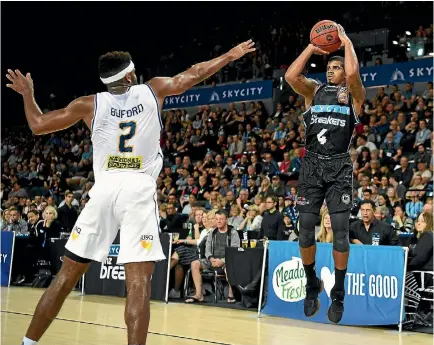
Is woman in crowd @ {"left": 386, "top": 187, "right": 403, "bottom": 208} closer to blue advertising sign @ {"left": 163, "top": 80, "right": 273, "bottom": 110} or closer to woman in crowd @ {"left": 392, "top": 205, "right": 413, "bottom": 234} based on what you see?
woman in crowd @ {"left": 392, "top": 205, "right": 413, "bottom": 234}

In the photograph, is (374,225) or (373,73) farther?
(373,73)

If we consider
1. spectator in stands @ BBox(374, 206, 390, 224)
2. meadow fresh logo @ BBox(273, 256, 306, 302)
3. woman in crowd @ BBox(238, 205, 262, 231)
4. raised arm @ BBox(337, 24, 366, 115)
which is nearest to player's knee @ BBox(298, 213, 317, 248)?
raised arm @ BBox(337, 24, 366, 115)

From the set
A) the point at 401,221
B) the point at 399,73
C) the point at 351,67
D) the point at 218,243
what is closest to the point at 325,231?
the point at 401,221

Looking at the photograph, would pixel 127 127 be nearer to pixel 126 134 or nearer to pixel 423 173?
pixel 126 134

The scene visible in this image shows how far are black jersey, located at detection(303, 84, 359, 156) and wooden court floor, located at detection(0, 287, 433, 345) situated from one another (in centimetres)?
315

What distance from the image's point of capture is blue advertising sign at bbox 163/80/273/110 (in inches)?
886

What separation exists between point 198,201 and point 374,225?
6.71 meters

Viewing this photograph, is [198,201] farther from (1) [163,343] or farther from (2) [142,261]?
(2) [142,261]

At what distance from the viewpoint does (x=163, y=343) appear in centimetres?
827

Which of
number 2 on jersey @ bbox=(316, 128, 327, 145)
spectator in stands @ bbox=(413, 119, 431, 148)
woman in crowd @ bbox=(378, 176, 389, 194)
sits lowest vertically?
number 2 on jersey @ bbox=(316, 128, 327, 145)

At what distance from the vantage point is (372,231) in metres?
10.8

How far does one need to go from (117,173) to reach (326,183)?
209 cm

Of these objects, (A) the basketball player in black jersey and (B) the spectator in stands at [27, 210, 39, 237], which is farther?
(B) the spectator in stands at [27, 210, 39, 237]

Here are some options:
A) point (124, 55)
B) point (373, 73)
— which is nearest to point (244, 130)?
point (373, 73)
